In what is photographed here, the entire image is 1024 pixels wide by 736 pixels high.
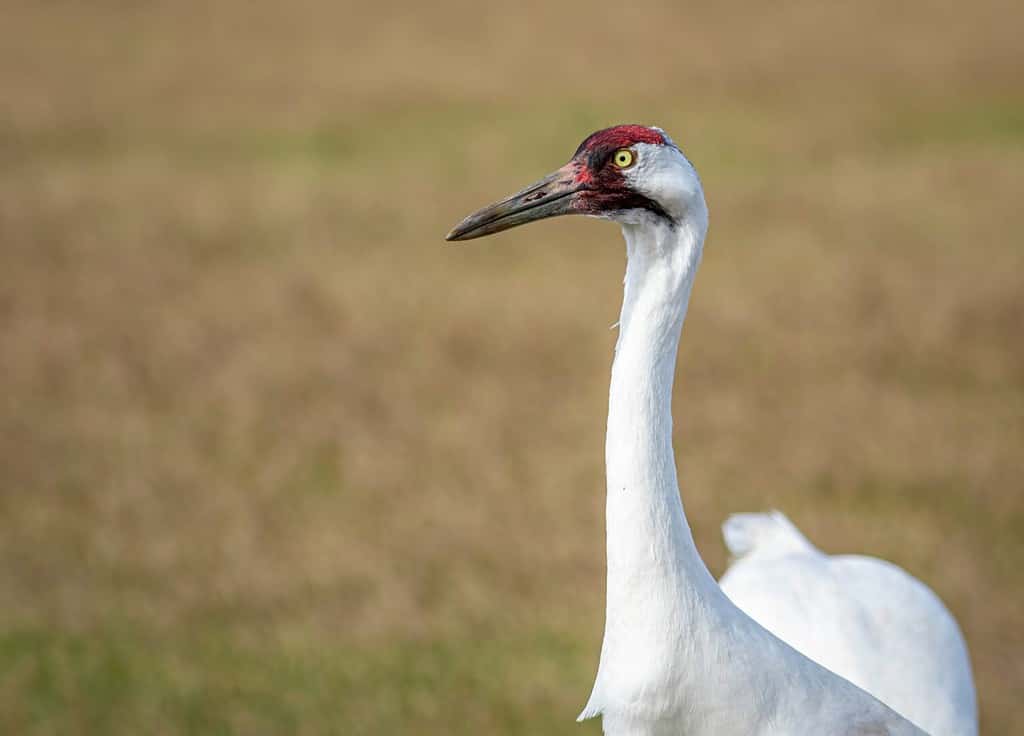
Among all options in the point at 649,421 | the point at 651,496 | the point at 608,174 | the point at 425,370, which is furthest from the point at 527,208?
the point at 425,370

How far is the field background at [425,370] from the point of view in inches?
261

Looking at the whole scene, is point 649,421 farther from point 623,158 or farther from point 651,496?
point 623,158

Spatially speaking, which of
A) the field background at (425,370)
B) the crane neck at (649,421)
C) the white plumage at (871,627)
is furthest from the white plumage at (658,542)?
the field background at (425,370)

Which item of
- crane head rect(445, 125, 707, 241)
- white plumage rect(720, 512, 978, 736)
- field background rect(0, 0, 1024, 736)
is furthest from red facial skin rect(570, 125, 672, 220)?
field background rect(0, 0, 1024, 736)

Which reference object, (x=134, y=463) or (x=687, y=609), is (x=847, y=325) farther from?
(x=687, y=609)

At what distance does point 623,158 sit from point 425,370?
24.3 feet

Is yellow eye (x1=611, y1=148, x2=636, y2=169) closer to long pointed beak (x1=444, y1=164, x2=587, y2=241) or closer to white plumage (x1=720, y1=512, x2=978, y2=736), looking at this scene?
long pointed beak (x1=444, y1=164, x2=587, y2=241)

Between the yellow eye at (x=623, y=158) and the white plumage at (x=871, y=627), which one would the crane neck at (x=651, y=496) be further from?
the white plumage at (x=871, y=627)

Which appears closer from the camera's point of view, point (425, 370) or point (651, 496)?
point (651, 496)

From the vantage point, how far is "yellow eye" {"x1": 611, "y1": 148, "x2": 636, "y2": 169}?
2.89 m

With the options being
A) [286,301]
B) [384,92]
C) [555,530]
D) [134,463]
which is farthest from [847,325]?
[384,92]

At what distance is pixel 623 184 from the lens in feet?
9.47

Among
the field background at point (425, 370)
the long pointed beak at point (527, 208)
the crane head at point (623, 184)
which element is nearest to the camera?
the crane head at point (623, 184)

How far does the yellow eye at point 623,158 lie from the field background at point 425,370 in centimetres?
366
